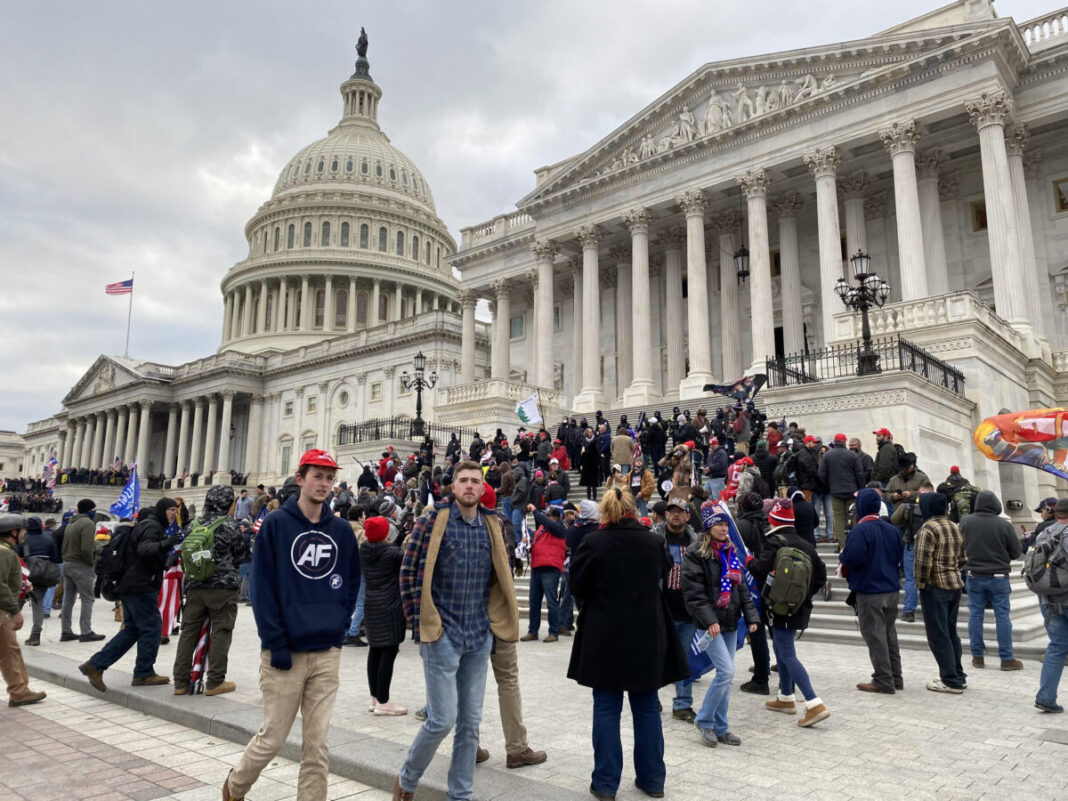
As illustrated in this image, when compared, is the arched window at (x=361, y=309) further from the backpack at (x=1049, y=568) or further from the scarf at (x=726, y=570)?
the backpack at (x=1049, y=568)

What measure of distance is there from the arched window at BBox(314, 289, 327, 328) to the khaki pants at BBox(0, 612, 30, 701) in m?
80.9

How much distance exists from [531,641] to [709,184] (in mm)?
26772

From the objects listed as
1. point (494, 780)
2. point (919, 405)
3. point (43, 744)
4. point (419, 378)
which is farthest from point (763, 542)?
point (419, 378)

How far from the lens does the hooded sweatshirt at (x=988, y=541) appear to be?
9.23 m

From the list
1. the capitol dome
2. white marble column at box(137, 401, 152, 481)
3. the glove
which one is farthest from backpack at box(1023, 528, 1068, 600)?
the capitol dome

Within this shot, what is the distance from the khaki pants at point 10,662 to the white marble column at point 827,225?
26.1 meters

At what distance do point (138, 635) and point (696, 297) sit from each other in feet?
93.4

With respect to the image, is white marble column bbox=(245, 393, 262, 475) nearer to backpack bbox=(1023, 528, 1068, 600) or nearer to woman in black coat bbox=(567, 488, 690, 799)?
backpack bbox=(1023, 528, 1068, 600)

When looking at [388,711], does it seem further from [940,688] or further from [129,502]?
[129,502]

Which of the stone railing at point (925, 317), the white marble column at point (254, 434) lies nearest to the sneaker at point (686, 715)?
the stone railing at point (925, 317)

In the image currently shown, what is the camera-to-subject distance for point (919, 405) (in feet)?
A: 62.1

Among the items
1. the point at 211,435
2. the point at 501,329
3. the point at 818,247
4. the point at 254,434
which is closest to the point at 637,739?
the point at 818,247

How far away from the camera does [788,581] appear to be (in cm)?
724

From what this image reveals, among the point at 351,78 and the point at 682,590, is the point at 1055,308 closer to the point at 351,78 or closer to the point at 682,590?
the point at 682,590
